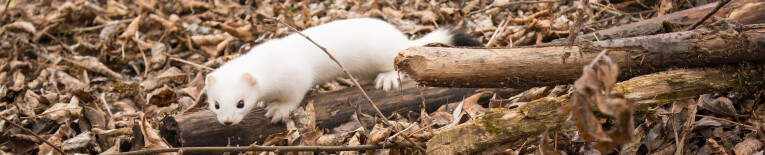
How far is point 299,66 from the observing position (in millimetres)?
4426

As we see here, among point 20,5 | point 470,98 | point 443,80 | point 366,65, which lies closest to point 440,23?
point 366,65

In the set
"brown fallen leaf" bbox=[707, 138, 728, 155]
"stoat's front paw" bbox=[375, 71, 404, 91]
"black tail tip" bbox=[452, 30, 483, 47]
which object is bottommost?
"brown fallen leaf" bbox=[707, 138, 728, 155]

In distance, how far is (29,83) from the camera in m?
5.80

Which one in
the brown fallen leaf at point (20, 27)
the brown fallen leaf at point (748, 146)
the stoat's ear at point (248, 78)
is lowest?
the brown fallen leaf at point (748, 146)

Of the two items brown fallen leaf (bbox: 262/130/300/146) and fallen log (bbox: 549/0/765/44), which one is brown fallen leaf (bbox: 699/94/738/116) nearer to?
fallen log (bbox: 549/0/765/44)

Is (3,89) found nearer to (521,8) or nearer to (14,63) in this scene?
(14,63)

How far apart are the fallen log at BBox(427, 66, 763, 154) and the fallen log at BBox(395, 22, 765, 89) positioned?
75 millimetres

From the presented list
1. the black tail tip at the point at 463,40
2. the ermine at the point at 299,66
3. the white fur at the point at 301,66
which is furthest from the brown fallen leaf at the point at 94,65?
the black tail tip at the point at 463,40

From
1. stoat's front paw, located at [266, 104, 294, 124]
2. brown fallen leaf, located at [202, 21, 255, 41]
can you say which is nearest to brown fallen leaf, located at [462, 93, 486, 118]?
stoat's front paw, located at [266, 104, 294, 124]

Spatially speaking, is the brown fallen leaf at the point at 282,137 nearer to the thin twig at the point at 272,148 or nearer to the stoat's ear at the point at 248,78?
the stoat's ear at the point at 248,78

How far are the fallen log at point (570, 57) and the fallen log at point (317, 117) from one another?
1.09 metres

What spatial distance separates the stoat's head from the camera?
3812 mm

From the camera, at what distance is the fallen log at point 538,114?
2475mm

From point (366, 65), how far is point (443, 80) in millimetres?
2136
